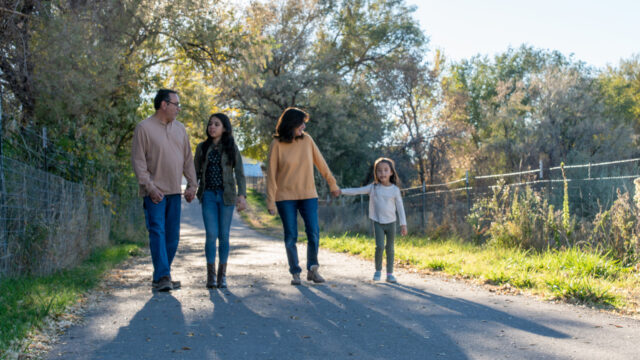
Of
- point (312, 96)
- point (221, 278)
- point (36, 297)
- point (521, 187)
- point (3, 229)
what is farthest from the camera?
point (312, 96)

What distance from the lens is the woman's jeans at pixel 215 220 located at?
23.2ft

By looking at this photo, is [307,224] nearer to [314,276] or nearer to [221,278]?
[314,276]

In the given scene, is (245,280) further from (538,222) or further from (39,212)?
(538,222)

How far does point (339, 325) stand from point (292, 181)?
266 cm

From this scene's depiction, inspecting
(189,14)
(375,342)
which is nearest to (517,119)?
(189,14)

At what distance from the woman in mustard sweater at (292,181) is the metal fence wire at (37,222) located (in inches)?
109

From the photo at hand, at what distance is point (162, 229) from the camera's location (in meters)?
6.79

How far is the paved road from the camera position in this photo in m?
4.09

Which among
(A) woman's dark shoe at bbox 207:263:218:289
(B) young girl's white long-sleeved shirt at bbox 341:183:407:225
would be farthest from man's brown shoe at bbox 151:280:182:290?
(B) young girl's white long-sleeved shirt at bbox 341:183:407:225

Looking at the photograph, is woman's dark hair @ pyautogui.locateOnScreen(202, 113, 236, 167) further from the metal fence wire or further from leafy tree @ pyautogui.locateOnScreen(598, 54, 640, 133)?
leafy tree @ pyautogui.locateOnScreen(598, 54, 640, 133)

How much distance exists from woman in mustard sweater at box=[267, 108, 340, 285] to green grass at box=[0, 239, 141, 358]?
2.34 m

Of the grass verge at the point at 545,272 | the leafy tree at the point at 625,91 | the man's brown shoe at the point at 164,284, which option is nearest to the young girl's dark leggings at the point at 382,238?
the grass verge at the point at 545,272

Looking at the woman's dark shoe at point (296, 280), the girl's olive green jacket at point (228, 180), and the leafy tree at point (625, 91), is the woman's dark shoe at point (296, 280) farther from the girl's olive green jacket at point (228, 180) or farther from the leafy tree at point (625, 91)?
the leafy tree at point (625, 91)

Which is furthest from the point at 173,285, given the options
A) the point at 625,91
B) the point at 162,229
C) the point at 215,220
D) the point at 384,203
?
the point at 625,91
